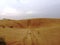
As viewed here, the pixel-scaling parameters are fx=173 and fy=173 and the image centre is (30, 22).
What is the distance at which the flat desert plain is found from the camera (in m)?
3.24

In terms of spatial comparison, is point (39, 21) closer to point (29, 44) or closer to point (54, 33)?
point (54, 33)

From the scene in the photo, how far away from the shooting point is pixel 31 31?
3453mm

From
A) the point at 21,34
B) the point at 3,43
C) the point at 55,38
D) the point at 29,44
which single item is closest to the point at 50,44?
the point at 55,38

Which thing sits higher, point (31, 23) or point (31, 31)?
point (31, 23)

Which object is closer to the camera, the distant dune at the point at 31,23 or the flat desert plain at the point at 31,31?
the flat desert plain at the point at 31,31

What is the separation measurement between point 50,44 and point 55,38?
187 mm

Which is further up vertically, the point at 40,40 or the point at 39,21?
the point at 39,21

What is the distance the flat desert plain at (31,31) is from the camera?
3240mm

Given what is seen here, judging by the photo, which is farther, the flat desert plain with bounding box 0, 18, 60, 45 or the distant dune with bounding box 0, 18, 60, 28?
the distant dune with bounding box 0, 18, 60, 28

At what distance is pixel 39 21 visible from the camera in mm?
3895

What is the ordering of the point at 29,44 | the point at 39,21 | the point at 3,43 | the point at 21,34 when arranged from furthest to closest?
1. the point at 39,21
2. the point at 21,34
3. the point at 29,44
4. the point at 3,43

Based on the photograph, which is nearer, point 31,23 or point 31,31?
point 31,31

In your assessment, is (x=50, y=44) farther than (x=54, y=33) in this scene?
No

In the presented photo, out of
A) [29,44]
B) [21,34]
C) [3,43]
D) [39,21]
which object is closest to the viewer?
[3,43]
